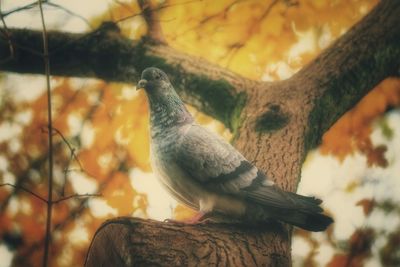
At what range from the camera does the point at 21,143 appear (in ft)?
13.3

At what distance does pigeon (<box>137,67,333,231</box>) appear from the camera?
7.84 ft

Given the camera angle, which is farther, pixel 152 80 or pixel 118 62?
pixel 118 62

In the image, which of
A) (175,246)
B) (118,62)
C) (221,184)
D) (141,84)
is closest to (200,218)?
(221,184)

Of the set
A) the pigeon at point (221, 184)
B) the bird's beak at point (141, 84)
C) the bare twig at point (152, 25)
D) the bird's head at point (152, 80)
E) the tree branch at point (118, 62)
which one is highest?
the bare twig at point (152, 25)

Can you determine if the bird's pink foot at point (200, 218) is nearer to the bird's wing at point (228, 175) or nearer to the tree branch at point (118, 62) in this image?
the bird's wing at point (228, 175)

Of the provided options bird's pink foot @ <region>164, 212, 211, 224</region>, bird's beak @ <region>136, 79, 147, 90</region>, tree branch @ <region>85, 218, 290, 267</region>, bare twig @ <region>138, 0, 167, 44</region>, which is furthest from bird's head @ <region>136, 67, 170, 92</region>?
bare twig @ <region>138, 0, 167, 44</region>

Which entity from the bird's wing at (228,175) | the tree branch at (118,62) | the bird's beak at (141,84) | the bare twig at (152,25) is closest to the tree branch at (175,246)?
the bird's wing at (228,175)

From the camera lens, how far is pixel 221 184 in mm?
2453

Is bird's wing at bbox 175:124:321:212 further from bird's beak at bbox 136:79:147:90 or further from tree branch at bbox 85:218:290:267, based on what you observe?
bird's beak at bbox 136:79:147:90

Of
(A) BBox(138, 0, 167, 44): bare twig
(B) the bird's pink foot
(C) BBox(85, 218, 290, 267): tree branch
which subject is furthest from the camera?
(A) BBox(138, 0, 167, 44): bare twig

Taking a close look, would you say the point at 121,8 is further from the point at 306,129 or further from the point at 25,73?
the point at 306,129

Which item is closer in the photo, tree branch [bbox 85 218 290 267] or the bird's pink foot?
tree branch [bbox 85 218 290 267]

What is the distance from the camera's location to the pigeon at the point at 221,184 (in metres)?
2.39

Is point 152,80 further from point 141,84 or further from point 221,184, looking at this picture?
point 221,184
